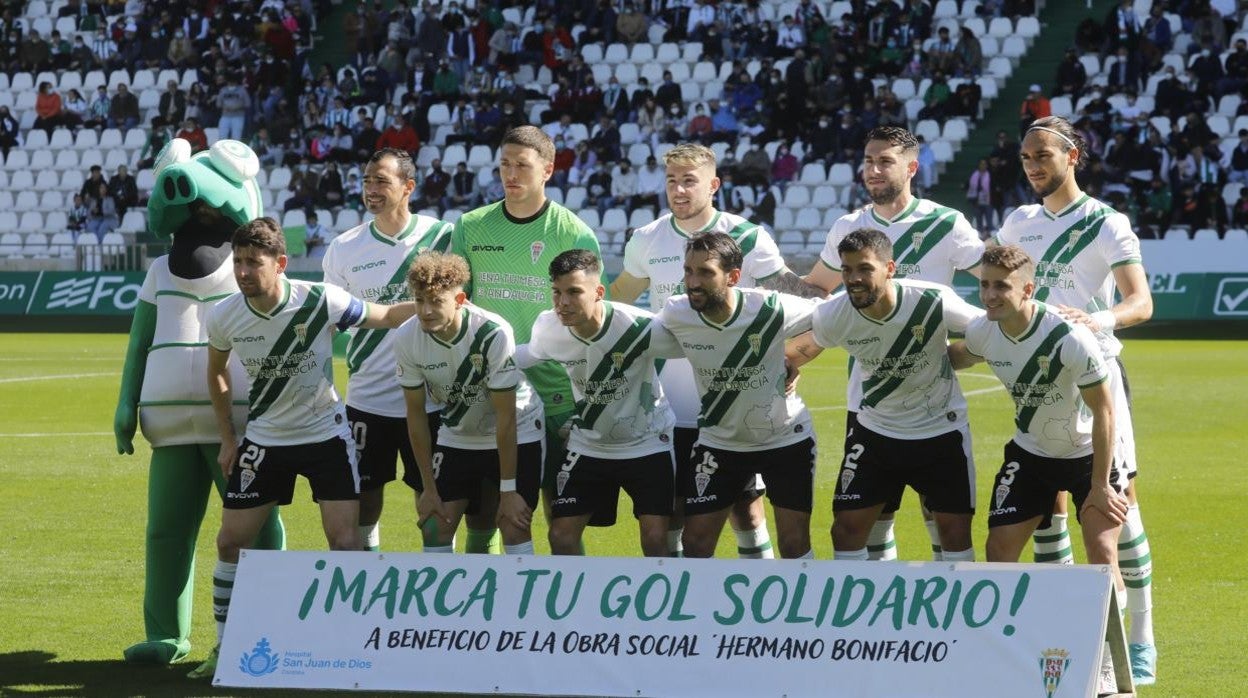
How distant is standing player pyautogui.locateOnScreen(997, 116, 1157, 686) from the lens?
613 centimetres

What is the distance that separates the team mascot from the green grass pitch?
1.15 feet

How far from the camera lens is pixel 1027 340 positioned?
18.8 ft

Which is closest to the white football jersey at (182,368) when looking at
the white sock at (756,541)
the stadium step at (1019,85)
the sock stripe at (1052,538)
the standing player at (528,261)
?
the standing player at (528,261)

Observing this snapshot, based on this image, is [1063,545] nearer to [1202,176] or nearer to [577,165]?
[1202,176]

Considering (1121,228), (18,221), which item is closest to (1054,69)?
(18,221)

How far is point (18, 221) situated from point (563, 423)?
79.8 feet

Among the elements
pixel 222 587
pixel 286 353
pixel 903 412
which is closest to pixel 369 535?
pixel 222 587

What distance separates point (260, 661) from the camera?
573 cm

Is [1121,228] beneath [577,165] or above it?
above

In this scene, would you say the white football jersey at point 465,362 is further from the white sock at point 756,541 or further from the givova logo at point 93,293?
the givova logo at point 93,293

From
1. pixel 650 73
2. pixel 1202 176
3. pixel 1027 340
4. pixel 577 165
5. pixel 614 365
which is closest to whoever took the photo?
pixel 1027 340

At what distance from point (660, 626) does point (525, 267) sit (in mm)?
1804

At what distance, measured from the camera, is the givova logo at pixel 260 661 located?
18.7 ft

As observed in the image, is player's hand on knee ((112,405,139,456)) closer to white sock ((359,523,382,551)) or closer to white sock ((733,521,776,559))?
white sock ((359,523,382,551))
